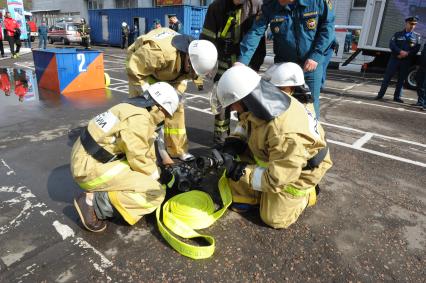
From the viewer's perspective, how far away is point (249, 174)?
2.52m

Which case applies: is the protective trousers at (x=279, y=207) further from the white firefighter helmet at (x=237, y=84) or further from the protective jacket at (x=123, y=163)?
the protective jacket at (x=123, y=163)

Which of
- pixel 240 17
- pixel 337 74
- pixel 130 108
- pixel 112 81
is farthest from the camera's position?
pixel 337 74

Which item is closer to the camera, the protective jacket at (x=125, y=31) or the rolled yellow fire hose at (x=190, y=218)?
the rolled yellow fire hose at (x=190, y=218)

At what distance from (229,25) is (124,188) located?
7.70ft

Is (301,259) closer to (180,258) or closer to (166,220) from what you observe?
(180,258)

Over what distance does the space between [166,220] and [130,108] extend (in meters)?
0.93

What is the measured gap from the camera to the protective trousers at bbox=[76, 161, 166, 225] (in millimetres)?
2465

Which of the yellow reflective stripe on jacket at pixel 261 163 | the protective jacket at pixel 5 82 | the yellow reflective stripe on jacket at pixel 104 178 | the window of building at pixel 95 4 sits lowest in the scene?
the protective jacket at pixel 5 82

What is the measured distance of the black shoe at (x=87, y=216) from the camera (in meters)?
2.48

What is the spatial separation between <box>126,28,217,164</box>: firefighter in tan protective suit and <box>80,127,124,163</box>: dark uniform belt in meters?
1.14

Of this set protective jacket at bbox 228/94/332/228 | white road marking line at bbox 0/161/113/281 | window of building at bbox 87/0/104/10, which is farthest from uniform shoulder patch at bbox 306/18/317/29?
window of building at bbox 87/0/104/10

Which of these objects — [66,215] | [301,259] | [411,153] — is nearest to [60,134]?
[66,215]

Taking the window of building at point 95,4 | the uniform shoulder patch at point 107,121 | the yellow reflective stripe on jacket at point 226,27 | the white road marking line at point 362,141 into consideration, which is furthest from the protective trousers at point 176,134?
the window of building at point 95,4

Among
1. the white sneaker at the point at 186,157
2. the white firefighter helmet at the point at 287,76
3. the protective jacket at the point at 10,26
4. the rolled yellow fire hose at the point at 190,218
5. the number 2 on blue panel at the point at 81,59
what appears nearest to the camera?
the rolled yellow fire hose at the point at 190,218
